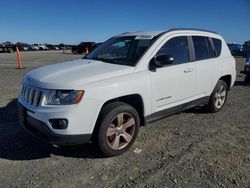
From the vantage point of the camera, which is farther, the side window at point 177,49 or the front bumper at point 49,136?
the side window at point 177,49

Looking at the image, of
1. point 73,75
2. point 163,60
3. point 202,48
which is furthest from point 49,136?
point 202,48

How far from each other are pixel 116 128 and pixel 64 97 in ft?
3.05

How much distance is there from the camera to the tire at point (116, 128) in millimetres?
3744

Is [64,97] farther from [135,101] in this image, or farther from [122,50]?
[122,50]

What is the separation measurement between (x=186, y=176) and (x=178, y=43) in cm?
255

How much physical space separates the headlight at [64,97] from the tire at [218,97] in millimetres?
3463

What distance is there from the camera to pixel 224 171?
3.55m

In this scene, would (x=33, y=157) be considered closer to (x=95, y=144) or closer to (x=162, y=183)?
(x=95, y=144)

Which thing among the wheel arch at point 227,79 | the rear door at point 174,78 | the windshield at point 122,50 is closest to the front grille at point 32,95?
the windshield at point 122,50

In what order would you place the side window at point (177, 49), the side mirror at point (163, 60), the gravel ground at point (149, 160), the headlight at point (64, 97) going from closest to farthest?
the gravel ground at point (149, 160) → the headlight at point (64, 97) → the side mirror at point (163, 60) → the side window at point (177, 49)

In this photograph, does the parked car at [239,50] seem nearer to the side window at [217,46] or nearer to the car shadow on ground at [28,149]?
the side window at [217,46]

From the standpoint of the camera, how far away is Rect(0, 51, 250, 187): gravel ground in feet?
10.9

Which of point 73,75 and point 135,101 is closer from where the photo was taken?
point 73,75

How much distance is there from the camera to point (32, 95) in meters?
3.82
